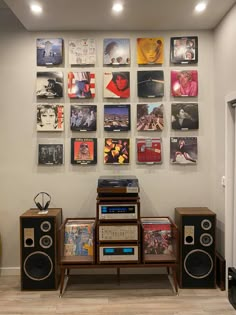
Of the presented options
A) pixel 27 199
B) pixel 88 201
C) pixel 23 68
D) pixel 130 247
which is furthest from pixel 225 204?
pixel 23 68

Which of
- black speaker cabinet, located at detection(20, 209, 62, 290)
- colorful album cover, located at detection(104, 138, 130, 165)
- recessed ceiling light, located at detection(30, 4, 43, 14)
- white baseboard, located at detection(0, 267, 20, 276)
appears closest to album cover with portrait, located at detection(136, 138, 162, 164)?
colorful album cover, located at detection(104, 138, 130, 165)

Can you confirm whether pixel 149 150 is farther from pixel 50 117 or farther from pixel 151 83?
pixel 50 117

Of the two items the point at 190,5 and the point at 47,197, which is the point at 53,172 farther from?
the point at 190,5

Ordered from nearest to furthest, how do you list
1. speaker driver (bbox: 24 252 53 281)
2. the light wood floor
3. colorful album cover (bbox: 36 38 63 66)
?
1. the light wood floor
2. speaker driver (bbox: 24 252 53 281)
3. colorful album cover (bbox: 36 38 63 66)

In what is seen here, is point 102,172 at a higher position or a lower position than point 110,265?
higher

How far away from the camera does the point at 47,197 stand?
3.66 meters

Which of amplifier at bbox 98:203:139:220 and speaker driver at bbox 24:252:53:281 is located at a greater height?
amplifier at bbox 98:203:139:220

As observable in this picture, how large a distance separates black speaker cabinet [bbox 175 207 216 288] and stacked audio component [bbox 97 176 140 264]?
0.48 m

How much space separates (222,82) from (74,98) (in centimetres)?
159

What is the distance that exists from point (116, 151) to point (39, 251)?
4.34 ft

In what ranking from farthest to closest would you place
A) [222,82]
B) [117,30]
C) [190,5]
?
[117,30], [222,82], [190,5]

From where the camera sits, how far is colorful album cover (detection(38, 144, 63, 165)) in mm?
3623

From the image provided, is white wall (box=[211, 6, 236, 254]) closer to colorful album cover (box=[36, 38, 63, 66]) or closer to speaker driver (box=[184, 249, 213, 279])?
speaker driver (box=[184, 249, 213, 279])

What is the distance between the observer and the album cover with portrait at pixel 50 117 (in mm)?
3607
